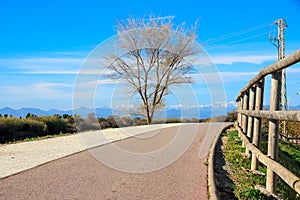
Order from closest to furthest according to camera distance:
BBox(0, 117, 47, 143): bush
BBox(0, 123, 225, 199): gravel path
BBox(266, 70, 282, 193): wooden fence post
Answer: BBox(0, 123, 225, 199): gravel path, BBox(266, 70, 282, 193): wooden fence post, BBox(0, 117, 47, 143): bush

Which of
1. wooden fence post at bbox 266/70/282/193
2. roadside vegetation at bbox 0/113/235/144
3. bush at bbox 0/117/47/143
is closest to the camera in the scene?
wooden fence post at bbox 266/70/282/193

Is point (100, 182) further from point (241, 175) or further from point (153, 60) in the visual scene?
point (153, 60)

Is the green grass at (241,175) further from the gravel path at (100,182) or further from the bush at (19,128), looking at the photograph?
the bush at (19,128)

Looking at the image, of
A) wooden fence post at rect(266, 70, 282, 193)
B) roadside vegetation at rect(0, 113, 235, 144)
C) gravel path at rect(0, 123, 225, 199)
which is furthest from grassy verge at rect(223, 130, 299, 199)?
roadside vegetation at rect(0, 113, 235, 144)

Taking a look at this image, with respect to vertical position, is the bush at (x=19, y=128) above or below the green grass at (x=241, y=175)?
above

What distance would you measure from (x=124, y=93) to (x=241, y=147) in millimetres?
15165

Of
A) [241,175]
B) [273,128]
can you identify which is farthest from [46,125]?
[273,128]

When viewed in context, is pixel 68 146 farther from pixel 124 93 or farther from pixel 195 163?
pixel 124 93

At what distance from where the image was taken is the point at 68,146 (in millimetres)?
9914

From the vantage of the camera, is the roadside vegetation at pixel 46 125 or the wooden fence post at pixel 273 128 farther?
the roadside vegetation at pixel 46 125

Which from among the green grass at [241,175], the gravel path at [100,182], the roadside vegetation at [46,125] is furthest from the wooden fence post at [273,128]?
the roadside vegetation at [46,125]

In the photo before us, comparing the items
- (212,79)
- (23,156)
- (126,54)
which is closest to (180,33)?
(126,54)

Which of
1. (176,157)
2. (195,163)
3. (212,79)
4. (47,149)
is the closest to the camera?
(195,163)

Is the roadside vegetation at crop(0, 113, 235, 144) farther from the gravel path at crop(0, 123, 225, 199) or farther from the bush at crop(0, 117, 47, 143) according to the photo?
the gravel path at crop(0, 123, 225, 199)
